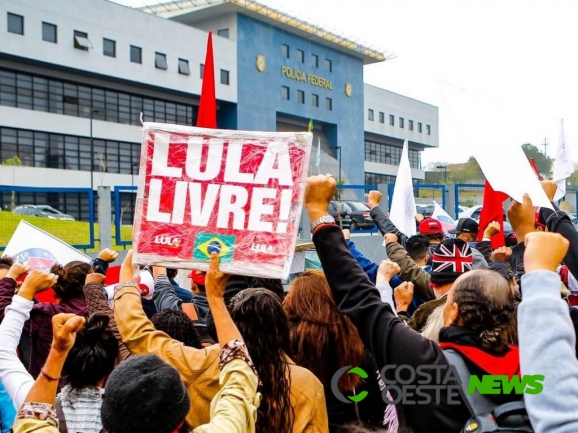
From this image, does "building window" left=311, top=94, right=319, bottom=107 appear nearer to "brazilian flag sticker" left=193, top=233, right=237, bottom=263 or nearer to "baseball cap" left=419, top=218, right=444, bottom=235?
"baseball cap" left=419, top=218, right=444, bottom=235

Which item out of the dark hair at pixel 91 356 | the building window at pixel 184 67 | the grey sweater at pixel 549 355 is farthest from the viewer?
the building window at pixel 184 67

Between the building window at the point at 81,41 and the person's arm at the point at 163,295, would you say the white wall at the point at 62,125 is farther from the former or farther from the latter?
the person's arm at the point at 163,295

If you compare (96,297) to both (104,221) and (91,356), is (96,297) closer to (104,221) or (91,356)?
(91,356)

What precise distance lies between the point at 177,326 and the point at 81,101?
38.5m

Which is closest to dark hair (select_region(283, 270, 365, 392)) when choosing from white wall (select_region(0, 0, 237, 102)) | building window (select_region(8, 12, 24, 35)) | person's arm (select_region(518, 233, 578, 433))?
person's arm (select_region(518, 233, 578, 433))

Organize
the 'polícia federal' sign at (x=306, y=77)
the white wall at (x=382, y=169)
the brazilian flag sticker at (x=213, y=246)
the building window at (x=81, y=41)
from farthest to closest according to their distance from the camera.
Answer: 1. the white wall at (x=382, y=169)
2. the 'polícia federal' sign at (x=306, y=77)
3. the building window at (x=81, y=41)
4. the brazilian flag sticker at (x=213, y=246)

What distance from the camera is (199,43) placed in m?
43.2

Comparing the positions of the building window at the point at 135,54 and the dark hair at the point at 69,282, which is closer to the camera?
the dark hair at the point at 69,282

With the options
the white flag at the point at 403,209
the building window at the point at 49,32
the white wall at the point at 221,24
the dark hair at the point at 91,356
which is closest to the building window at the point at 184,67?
the white wall at the point at 221,24

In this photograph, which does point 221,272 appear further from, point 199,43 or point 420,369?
point 199,43

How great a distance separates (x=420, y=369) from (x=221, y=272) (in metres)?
0.94

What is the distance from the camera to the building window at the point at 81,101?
116ft

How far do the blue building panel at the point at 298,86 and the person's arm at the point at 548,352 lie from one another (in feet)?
144

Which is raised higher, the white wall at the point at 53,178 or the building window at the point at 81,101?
the building window at the point at 81,101
